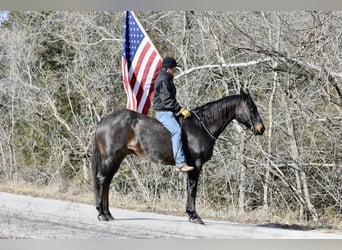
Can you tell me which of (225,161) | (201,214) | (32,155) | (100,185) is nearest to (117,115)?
(100,185)

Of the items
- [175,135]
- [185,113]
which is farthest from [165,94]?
[175,135]

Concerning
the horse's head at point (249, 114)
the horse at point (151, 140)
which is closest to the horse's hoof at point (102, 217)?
the horse at point (151, 140)

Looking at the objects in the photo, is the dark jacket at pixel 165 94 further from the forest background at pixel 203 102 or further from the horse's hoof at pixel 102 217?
the forest background at pixel 203 102

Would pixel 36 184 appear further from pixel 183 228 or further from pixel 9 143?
pixel 183 228

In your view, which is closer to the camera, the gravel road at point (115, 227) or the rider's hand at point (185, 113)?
the gravel road at point (115, 227)

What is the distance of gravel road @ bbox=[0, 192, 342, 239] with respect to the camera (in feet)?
23.7

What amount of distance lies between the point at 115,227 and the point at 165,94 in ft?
5.56

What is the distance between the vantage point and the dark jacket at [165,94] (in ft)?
25.2

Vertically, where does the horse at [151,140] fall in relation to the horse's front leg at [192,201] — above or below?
above

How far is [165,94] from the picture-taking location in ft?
25.2

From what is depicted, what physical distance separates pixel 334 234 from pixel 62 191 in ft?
16.0

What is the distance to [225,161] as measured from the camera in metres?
11.1

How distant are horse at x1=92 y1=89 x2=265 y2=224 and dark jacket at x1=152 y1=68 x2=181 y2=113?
21cm

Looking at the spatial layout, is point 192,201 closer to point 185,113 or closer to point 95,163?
point 185,113
